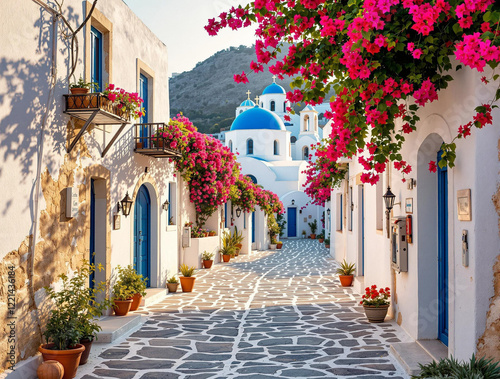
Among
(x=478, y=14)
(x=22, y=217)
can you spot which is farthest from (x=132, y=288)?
(x=478, y=14)

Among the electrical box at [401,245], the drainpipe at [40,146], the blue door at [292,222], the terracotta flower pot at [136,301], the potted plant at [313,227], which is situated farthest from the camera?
the blue door at [292,222]

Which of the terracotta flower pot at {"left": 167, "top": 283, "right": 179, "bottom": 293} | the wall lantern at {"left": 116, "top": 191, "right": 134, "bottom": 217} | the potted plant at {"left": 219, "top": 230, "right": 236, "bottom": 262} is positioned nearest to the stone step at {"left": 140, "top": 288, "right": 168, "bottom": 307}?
the terracotta flower pot at {"left": 167, "top": 283, "right": 179, "bottom": 293}

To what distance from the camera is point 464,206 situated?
17.7 ft

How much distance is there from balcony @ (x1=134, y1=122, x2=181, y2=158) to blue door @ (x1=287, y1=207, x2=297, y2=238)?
90.0ft

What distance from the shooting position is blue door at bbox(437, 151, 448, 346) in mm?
7227

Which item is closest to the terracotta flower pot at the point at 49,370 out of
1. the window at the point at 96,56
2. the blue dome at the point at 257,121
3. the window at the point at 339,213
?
the window at the point at 96,56

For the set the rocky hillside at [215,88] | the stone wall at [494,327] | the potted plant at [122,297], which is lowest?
the potted plant at [122,297]

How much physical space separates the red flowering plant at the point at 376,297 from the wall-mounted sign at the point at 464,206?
3.75 metres

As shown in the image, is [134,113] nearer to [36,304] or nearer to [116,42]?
[116,42]

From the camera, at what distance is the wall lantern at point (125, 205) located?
396 inches

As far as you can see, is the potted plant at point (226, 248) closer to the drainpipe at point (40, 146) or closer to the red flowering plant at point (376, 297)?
A: the red flowering plant at point (376, 297)

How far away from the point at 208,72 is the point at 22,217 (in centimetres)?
11281

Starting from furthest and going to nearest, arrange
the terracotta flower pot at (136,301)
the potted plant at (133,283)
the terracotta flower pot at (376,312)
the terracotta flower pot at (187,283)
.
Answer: the terracotta flower pot at (187,283)
the terracotta flower pot at (136,301)
the potted plant at (133,283)
the terracotta flower pot at (376,312)

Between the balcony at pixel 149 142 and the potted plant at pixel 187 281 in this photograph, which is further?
the potted plant at pixel 187 281
